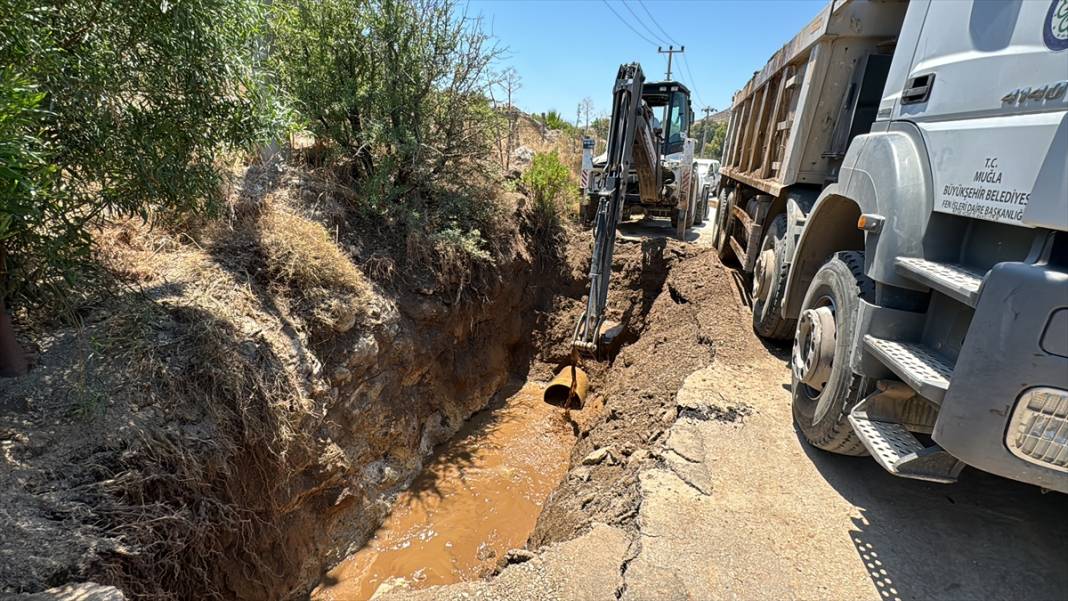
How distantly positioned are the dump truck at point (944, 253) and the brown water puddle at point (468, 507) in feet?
10.8

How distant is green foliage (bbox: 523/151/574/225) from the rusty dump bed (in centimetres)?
387

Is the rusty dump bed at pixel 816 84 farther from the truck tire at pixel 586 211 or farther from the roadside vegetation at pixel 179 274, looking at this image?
the roadside vegetation at pixel 179 274

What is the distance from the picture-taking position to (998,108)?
6.89ft

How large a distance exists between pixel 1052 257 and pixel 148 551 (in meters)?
4.95

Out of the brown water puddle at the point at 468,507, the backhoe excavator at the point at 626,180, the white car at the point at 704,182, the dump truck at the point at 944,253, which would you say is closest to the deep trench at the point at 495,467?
the brown water puddle at the point at 468,507

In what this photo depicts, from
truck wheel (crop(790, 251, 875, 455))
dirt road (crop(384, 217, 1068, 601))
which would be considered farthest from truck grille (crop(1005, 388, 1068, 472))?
dirt road (crop(384, 217, 1068, 601))

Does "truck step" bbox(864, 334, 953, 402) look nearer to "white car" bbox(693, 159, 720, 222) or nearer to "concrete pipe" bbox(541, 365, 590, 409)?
"concrete pipe" bbox(541, 365, 590, 409)

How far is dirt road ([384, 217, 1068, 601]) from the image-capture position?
2.50 metres

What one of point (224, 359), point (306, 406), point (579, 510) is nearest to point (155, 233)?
point (224, 359)

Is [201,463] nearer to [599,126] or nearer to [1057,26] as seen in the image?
[1057,26]

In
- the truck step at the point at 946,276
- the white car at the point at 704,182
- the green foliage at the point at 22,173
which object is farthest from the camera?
the white car at the point at 704,182

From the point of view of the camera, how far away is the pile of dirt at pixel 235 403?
2.81 m

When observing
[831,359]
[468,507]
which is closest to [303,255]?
[468,507]

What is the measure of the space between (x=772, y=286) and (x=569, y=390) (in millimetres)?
3207
